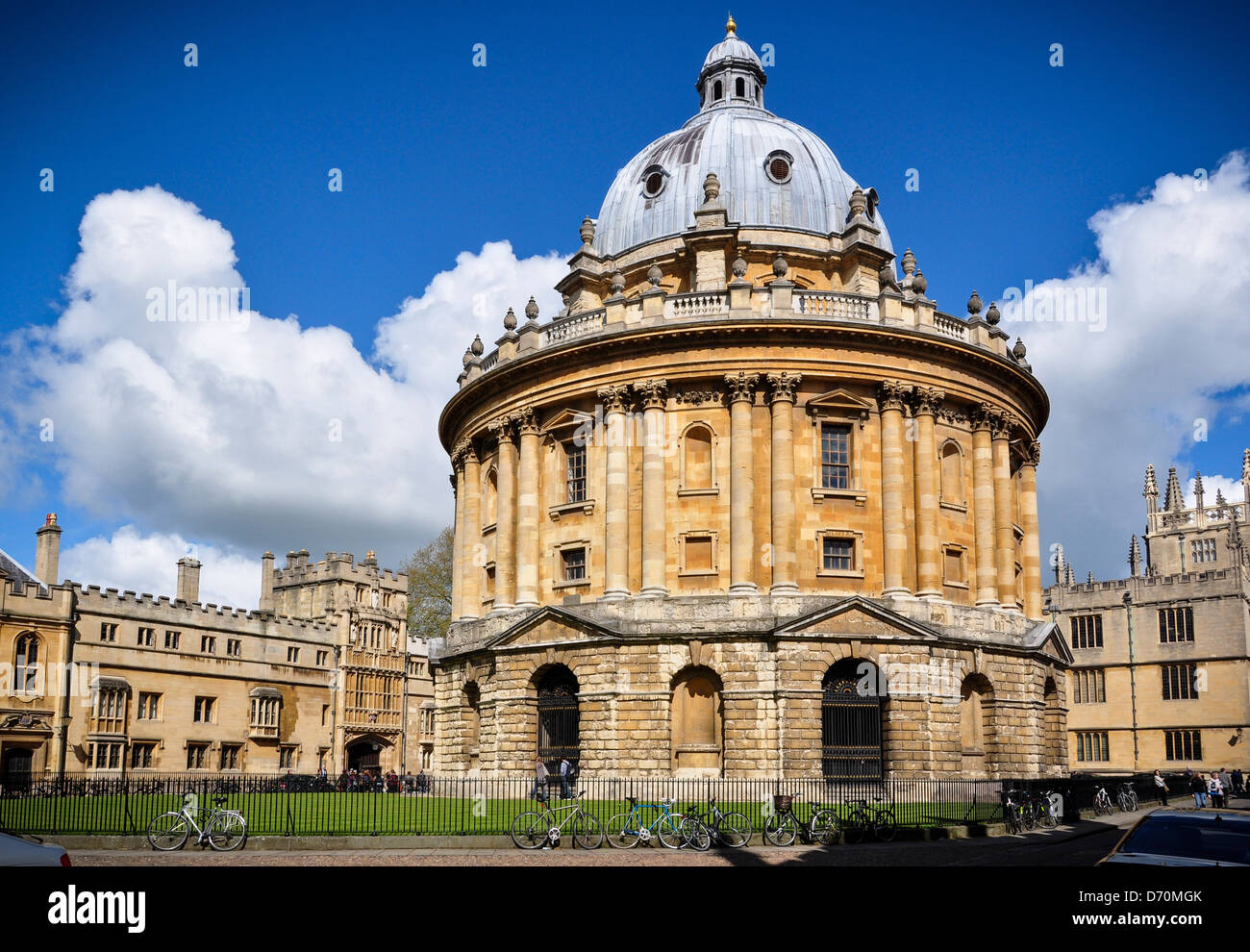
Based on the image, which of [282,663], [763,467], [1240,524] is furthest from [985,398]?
[1240,524]

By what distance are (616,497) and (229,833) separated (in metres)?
18.9

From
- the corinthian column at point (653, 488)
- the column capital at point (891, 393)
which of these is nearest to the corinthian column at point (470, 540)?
the corinthian column at point (653, 488)

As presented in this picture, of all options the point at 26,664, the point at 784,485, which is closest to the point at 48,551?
the point at 26,664

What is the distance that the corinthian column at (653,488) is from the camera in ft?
125

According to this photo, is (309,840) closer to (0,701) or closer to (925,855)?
(925,855)

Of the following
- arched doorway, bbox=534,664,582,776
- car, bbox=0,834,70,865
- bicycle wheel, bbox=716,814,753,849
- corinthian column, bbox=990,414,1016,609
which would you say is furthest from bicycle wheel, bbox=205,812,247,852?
corinthian column, bbox=990,414,1016,609

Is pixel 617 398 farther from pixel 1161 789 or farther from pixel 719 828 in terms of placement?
pixel 1161 789

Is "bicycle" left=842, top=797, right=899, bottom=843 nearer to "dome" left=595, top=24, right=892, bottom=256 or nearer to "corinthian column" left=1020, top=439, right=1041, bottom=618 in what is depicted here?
"corinthian column" left=1020, top=439, right=1041, bottom=618

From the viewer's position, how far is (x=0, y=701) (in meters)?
54.7

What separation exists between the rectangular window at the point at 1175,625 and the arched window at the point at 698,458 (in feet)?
136

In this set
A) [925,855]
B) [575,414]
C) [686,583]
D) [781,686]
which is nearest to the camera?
[925,855]

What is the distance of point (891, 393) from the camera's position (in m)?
39.3

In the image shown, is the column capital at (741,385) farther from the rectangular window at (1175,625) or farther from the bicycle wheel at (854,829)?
the rectangular window at (1175,625)
